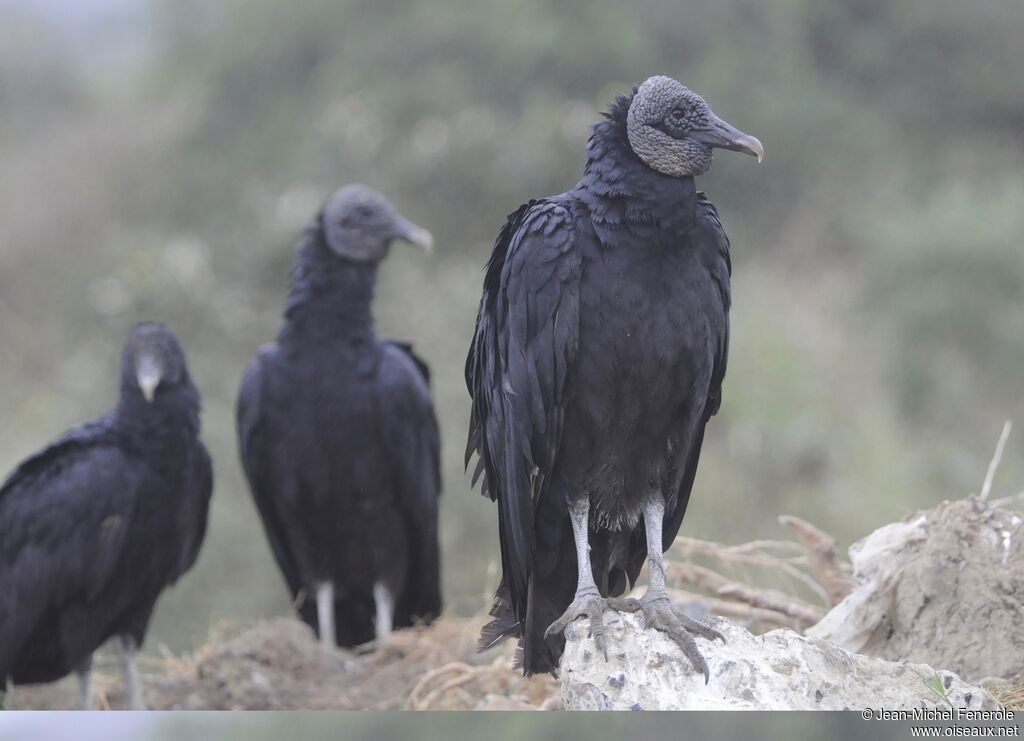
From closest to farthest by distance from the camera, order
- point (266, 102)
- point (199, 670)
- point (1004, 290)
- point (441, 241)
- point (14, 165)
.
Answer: point (199, 670) → point (1004, 290) → point (441, 241) → point (266, 102) → point (14, 165)

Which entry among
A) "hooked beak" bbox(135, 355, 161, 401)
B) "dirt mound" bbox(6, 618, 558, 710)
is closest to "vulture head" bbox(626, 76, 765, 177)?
"dirt mound" bbox(6, 618, 558, 710)

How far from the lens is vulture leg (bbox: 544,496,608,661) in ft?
9.23

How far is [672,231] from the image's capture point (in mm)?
2867

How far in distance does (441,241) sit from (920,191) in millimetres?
4031

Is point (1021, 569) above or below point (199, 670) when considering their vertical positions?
above

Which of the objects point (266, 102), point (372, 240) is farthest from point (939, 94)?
point (372, 240)

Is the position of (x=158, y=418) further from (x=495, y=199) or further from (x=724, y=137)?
(x=495, y=199)

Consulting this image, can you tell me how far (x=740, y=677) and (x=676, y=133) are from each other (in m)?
1.11

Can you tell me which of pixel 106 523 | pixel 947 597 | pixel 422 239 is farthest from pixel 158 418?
pixel 947 597

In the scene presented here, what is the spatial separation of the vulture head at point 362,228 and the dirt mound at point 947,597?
240cm

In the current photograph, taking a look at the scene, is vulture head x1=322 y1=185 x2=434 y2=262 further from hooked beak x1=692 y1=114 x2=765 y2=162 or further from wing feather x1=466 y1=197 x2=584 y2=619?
hooked beak x1=692 y1=114 x2=765 y2=162

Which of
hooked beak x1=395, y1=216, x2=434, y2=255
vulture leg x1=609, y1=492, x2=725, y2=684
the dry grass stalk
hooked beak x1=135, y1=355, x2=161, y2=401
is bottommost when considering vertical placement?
the dry grass stalk

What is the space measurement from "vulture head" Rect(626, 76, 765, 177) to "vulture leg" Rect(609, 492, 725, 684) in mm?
728

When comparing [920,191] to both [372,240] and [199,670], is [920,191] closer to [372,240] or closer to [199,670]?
[372,240]
